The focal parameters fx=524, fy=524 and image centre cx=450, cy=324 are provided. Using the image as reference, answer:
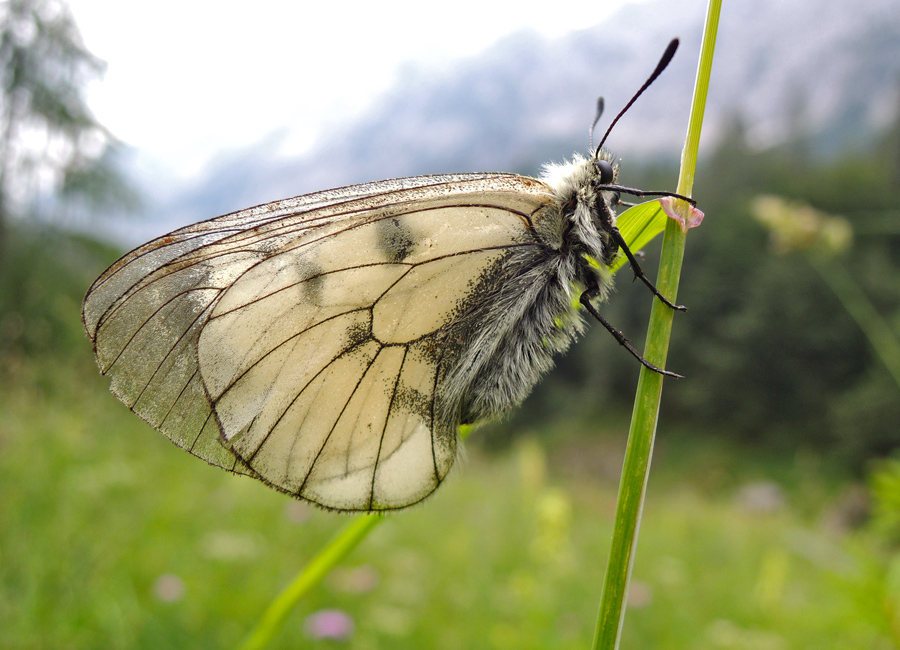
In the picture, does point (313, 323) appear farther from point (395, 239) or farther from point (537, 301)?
point (537, 301)

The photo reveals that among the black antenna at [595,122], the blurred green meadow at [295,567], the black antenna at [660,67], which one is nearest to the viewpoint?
the black antenna at [660,67]

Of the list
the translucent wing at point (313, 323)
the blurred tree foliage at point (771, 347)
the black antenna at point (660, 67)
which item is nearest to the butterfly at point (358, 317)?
the translucent wing at point (313, 323)

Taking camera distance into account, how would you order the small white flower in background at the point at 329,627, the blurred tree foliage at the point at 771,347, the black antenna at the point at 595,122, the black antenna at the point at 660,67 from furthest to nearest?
the blurred tree foliage at the point at 771,347, the small white flower in background at the point at 329,627, the black antenna at the point at 595,122, the black antenna at the point at 660,67

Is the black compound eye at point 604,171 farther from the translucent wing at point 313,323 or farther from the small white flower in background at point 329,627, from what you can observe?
the small white flower in background at point 329,627

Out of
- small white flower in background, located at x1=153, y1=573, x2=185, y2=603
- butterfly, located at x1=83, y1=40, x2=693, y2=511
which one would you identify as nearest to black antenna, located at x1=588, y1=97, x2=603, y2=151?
butterfly, located at x1=83, y1=40, x2=693, y2=511

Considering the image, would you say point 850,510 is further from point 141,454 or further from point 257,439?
point 257,439

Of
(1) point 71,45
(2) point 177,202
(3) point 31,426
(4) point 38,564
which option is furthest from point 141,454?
(2) point 177,202

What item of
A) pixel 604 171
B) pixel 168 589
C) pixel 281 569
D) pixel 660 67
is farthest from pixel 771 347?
pixel 660 67
